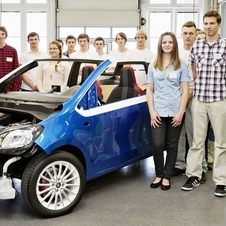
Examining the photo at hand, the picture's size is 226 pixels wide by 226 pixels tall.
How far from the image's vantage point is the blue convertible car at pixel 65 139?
8.68 feet

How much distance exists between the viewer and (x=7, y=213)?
2.90 meters

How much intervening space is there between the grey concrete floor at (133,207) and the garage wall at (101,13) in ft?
23.4

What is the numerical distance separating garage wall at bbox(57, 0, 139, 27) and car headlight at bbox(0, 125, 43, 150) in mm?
7928

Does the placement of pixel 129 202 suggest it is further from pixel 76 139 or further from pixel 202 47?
pixel 202 47

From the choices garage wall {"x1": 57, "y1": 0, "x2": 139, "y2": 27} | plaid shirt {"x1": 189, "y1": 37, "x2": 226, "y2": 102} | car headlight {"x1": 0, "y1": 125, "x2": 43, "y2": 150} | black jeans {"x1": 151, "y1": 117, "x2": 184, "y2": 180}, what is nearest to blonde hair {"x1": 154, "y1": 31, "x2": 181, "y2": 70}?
plaid shirt {"x1": 189, "y1": 37, "x2": 226, "y2": 102}

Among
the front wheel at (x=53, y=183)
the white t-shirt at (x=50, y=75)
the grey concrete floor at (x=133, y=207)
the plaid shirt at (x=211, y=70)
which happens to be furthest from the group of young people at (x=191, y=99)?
the front wheel at (x=53, y=183)

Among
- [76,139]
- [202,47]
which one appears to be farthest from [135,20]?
[76,139]

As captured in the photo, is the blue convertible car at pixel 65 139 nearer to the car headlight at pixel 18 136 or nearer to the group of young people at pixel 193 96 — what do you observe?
the car headlight at pixel 18 136

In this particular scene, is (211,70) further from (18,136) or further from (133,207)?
(18,136)

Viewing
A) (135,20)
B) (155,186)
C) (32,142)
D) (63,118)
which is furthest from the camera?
(135,20)

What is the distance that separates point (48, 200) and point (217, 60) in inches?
73.0

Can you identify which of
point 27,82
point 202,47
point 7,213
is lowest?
point 7,213

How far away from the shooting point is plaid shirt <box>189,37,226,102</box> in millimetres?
3203

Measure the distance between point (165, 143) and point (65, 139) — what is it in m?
1.17
